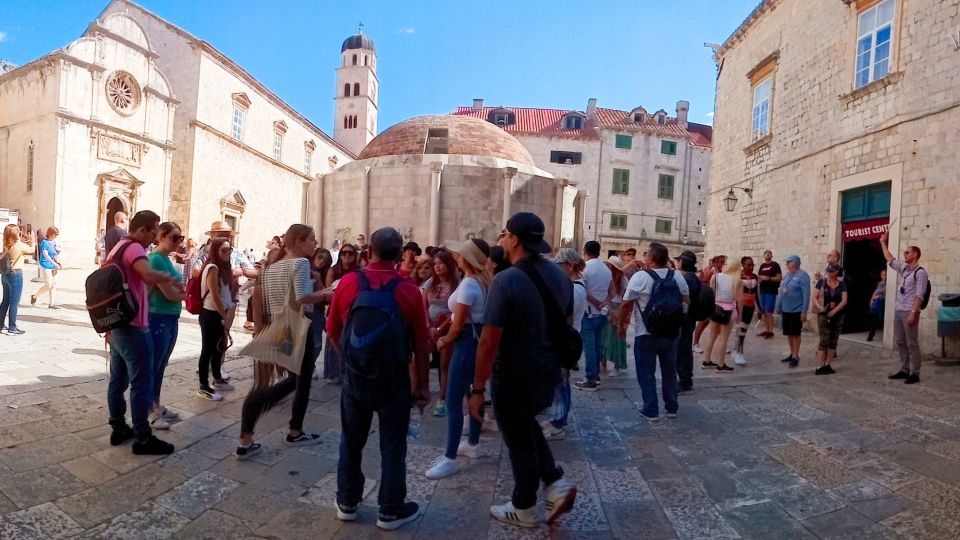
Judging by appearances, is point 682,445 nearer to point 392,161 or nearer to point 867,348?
point 867,348

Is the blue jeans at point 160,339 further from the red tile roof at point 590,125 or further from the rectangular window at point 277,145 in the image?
the rectangular window at point 277,145

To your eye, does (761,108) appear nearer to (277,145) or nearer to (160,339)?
(160,339)

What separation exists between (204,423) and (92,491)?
47.9 inches

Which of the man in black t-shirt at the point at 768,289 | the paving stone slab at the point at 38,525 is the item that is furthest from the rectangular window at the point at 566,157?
the paving stone slab at the point at 38,525

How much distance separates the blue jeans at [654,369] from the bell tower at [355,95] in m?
54.0

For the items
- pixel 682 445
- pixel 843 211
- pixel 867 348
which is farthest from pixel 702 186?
pixel 682 445

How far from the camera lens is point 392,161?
13.7 meters

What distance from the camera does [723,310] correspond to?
7.04 metres

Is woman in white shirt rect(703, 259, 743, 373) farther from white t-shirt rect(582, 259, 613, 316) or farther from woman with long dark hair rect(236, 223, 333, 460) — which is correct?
woman with long dark hair rect(236, 223, 333, 460)

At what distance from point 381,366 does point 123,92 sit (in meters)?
26.0

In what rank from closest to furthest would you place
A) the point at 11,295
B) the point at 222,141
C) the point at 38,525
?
the point at 38,525
the point at 11,295
the point at 222,141

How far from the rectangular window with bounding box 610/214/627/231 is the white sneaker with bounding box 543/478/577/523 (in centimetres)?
3278

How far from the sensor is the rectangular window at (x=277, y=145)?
35156 mm

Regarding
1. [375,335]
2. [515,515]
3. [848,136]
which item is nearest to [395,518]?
[515,515]
